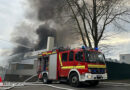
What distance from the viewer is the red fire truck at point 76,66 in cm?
850

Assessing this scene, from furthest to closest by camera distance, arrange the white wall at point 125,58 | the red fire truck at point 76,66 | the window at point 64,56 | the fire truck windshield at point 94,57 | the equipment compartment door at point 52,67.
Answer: the white wall at point 125,58 < the equipment compartment door at point 52,67 < the window at point 64,56 < the fire truck windshield at point 94,57 < the red fire truck at point 76,66

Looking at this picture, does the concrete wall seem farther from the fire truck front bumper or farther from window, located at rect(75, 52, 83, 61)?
the fire truck front bumper

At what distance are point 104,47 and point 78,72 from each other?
8183 mm

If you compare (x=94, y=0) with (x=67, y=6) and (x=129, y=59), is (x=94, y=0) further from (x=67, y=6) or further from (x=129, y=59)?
(x=129, y=59)

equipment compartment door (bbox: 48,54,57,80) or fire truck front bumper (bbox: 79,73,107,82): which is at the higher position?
equipment compartment door (bbox: 48,54,57,80)

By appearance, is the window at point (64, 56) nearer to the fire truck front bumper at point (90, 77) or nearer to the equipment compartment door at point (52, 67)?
the equipment compartment door at point (52, 67)

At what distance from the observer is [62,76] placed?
10164 mm

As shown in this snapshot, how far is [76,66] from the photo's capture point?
901 cm

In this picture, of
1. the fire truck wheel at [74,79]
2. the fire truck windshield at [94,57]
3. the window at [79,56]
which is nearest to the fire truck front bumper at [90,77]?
the fire truck wheel at [74,79]

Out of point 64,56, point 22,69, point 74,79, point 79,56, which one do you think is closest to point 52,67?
point 64,56

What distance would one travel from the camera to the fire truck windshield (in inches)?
342

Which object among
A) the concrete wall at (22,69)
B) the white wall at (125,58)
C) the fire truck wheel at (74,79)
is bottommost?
the fire truck wheel at (74,79)

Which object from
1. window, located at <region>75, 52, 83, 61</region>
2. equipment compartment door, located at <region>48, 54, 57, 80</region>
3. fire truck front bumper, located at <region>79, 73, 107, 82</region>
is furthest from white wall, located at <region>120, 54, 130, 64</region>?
window, located at <region>75, 52, 83, 61</region>

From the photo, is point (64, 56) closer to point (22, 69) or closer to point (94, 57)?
point (94, 57)
